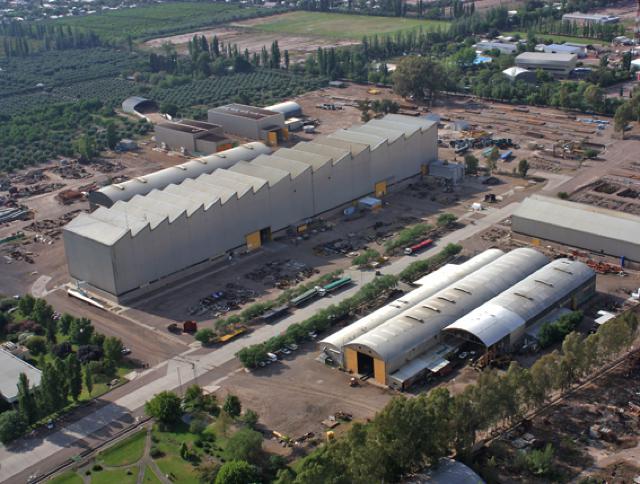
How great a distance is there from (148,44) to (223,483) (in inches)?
3979

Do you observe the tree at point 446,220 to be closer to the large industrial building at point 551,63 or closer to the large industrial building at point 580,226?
the large industrial building at point 580,226

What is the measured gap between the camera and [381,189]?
51625 millimetres

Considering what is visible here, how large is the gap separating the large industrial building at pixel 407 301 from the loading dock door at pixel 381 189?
12.7 m

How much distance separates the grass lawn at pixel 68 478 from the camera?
2656 centimetres

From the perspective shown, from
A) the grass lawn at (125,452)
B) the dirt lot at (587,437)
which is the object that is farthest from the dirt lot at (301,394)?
the dirt lot at (587,437)

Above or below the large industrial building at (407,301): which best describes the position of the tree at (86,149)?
above

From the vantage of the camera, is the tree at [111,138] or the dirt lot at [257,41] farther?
the dirt lot at [257,41]

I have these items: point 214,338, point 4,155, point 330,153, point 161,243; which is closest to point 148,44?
point 4,155

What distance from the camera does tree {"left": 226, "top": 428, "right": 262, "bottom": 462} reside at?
26156 mm

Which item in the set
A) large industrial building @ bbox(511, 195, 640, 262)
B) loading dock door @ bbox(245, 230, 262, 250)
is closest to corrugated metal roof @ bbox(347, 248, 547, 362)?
large industrial building @ bbox(511, 195, 640, 262)

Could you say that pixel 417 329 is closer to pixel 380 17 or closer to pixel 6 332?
pixel 6 332

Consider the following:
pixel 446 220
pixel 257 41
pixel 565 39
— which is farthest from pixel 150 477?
pixel 257 41

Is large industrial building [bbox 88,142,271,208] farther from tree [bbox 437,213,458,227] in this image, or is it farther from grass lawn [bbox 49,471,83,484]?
grass lawn [bbox 49,471,83,484]

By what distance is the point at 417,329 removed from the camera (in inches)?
1266
